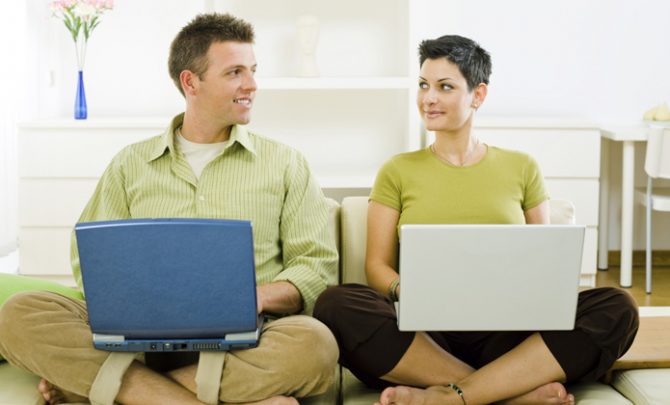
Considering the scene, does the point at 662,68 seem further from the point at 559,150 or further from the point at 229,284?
the point at 229,284

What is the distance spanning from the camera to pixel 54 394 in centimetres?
221

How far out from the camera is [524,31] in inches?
184

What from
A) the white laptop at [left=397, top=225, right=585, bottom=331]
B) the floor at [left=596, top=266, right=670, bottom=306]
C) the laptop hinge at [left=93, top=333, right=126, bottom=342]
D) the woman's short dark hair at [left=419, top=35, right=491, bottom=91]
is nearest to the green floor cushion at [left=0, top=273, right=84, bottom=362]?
the laptop hinge at [left=93, top=333, right=126, bottom=342]

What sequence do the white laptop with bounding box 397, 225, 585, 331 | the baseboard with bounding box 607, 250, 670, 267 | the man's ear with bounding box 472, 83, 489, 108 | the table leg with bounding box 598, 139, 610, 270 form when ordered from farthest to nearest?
the baseboard with bounding box 607, 250, 670, 267 < the table leg with bounding box 598, 139, 610, 270 < the man's ear with bounding box 472, 83, 489, 108 < the white laptop with bounding box 397, 225, 585, 331

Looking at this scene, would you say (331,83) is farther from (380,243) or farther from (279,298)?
(279,298)

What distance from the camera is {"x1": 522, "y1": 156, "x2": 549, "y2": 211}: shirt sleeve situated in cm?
264

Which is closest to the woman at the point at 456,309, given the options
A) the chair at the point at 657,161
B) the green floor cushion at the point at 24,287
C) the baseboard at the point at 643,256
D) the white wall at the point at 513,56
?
the green floor cushion at the point at 24,287

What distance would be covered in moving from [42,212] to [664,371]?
2.74 m

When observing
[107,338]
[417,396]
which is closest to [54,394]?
[107,338]

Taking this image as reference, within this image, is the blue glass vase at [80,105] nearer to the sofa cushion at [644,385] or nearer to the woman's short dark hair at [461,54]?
the woman's short dark hair at [461,54]

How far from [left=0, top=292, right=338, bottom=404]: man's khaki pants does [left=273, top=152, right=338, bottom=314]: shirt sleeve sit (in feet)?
0.81

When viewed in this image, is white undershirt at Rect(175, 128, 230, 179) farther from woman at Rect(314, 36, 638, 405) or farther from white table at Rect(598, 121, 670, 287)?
white table at Rect(598, 121, 670, 287)

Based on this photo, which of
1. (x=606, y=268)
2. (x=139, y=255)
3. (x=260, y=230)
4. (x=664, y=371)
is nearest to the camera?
(x=139, y=255)

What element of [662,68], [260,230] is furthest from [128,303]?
[662,68]
